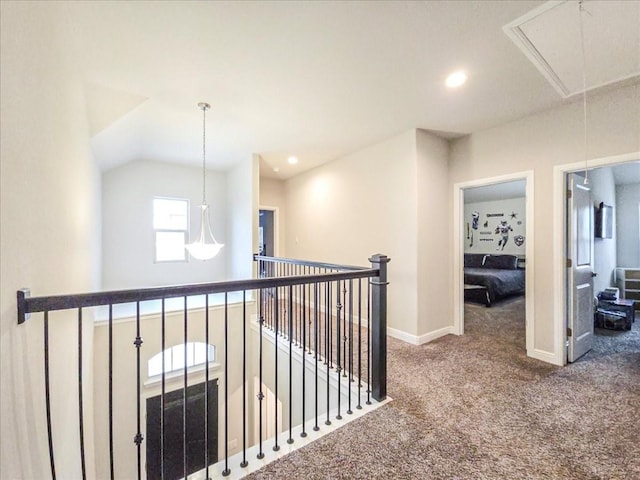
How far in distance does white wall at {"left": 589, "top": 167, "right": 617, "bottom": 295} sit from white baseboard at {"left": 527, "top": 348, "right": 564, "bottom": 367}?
2200 millimetres

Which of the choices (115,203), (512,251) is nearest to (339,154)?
(115,203)

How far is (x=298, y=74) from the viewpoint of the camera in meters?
2.37

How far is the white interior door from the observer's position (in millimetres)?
2957

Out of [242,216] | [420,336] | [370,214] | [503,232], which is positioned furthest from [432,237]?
[503,232]

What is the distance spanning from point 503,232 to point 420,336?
6.03m

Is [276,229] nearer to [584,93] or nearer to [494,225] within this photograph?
[584,93]

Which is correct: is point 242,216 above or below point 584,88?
below

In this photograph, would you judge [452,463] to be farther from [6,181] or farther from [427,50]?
[427,50]

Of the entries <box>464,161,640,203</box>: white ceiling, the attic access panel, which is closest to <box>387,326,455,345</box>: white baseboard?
<box>464,161,640,203</box>: white ceiling

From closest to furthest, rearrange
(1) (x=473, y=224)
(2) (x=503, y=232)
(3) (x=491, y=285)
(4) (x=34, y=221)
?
1. (4) (x=34, y=221)
2. (3) (x=491, y=285)
3. (2) (x=503, y=232)
4. (1) (x=473, y=224)

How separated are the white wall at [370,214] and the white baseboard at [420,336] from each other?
0.17 ft

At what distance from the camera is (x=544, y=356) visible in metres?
3.00

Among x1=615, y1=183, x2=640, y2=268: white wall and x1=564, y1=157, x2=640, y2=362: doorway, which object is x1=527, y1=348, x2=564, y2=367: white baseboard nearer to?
x1=564, y1=157, x2=640, y2=362: doorway

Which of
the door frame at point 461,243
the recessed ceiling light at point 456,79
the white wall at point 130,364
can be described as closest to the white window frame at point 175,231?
the white wall at point 130,364
